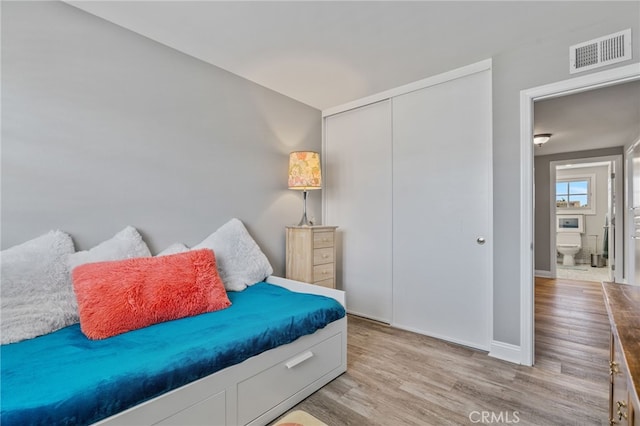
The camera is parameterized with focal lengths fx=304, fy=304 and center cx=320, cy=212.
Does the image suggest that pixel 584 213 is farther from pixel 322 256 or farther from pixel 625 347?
pixel 625 347

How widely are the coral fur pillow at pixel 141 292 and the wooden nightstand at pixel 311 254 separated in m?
0.96

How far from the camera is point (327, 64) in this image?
260 centimetres

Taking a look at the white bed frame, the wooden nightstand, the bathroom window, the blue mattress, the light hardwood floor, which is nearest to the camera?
the blue mattress

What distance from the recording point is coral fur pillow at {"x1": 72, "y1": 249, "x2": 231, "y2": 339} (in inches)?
60.4

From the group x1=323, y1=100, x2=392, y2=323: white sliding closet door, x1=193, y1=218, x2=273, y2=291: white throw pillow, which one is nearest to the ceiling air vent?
x1=323, y1=100, x2=392, y2=323: white sliding closet door

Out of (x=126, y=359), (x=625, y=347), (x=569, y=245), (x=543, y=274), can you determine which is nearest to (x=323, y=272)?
(x=126, y=359)

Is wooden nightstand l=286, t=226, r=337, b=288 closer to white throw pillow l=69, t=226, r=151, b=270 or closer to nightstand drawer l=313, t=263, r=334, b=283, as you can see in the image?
nightstand drawer l=313, t=263, r=334, b=283

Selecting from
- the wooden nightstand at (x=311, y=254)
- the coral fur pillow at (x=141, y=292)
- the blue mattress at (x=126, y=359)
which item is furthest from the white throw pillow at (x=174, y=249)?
the wooden nightstand at (x=311, y=254)

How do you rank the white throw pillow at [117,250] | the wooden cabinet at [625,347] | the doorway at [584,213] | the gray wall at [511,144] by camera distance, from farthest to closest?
the doorway at [584,213] < the gray wall at [511,144] < the white throw pillow at [117,250] < the wooden cabinet at [625,347]

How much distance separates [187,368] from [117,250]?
107cm

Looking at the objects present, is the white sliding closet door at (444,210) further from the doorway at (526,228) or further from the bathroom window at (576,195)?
the bathroom window at (576,195)

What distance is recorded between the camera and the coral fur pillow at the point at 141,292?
1.53 metres

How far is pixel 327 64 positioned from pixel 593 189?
7.73m

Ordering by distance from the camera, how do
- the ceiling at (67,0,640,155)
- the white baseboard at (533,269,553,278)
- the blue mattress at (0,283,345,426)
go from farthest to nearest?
the white baseboard at (533,269,553,278) < the ceiling at (67,0,640,155) < the blue mattress at (0,283,345,426)
